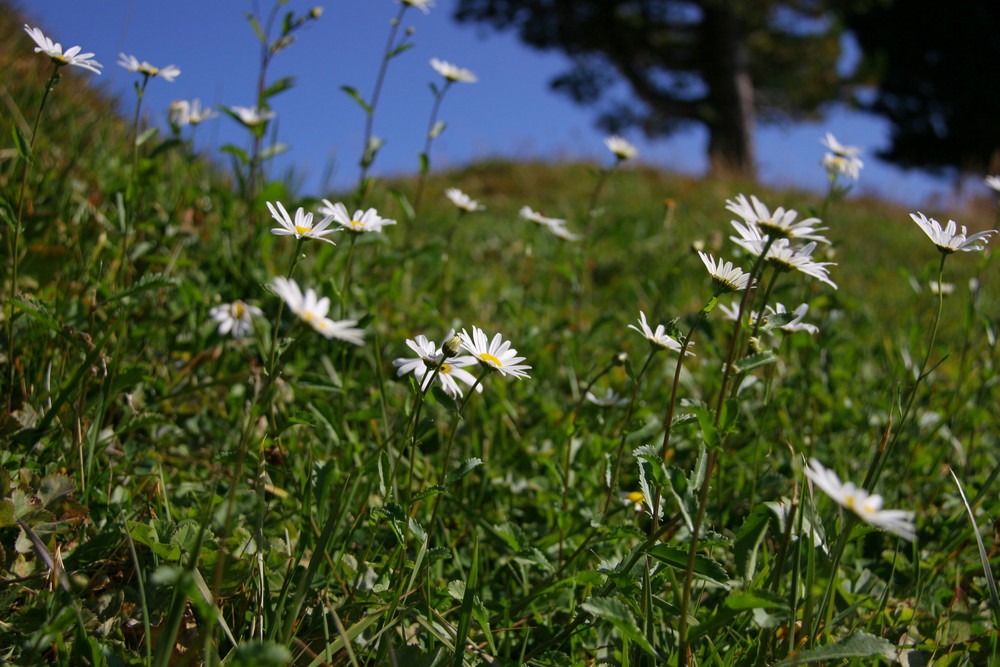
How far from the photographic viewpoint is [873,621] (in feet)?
Result: 3.47

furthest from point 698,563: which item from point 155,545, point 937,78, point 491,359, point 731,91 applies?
point 937,78

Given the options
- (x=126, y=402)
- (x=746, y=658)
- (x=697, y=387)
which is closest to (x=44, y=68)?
(x=126, y=402)

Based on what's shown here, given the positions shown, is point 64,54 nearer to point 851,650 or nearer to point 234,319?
point 234,319

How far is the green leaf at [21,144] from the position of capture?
1.08m

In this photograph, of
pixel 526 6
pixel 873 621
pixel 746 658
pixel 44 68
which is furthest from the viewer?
pixel 526 6

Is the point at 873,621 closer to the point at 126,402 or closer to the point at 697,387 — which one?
the point at 697,387

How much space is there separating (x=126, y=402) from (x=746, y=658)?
1140 millimetres

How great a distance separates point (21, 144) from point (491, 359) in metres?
0.86

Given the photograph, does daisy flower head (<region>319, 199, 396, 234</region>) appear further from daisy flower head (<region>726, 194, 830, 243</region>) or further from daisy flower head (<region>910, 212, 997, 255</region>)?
daisy flower head (<region>910, 212, 997, 255</region>)

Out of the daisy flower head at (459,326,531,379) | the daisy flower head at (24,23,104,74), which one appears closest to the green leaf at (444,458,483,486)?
the daisy flower head at (459,326,531,379)

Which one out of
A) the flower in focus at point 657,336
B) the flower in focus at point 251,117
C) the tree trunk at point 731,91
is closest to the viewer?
the flower in focus at point 657,336

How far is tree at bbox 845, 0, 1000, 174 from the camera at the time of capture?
16.2 meters

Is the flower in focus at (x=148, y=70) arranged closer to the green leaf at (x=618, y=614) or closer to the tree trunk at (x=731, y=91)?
the green leaf at (x=618, y=614)

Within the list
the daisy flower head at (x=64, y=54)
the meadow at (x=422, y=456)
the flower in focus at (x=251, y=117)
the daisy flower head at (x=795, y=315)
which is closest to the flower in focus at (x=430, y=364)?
the meadow at (x=422, y=456)
